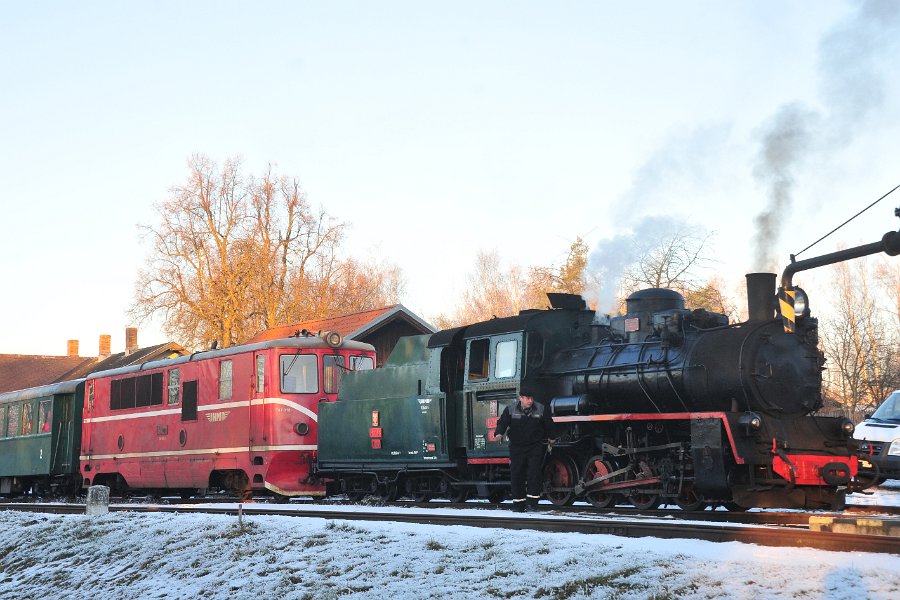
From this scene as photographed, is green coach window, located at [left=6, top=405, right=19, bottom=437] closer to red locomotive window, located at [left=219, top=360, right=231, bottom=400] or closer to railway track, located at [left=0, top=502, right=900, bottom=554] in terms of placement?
red locomotive window, located at [left=219, top=360, right=231, bottom=400]

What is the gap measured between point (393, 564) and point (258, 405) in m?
9.75

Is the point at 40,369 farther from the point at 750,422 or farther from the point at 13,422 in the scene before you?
the point at 750,422

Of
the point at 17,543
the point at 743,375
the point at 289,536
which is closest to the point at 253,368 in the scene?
the point at 17,543

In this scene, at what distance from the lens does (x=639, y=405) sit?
13.6 meters

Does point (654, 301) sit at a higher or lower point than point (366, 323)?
lower

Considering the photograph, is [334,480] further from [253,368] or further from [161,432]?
[161,432]

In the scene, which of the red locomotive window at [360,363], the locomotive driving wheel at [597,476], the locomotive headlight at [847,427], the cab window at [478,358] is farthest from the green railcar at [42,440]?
the locomotive headlight at [847,427]

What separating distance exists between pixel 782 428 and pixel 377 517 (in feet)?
17.5

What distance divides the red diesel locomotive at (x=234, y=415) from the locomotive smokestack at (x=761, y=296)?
8.49 m

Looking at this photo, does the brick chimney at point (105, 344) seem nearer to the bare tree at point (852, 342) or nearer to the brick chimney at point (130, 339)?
the brick chimney at point (130, 339)

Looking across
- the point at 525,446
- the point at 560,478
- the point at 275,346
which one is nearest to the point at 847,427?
the point at 560,478

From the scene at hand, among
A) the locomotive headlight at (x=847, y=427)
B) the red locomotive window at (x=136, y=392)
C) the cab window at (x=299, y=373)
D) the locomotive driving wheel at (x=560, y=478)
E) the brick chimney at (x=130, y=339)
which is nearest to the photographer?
the locomotive headlight at (x=847, y=427)

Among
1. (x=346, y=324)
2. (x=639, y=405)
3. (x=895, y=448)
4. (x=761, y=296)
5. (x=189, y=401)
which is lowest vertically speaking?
(x=895, y=448)

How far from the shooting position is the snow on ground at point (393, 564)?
22.9 feet
